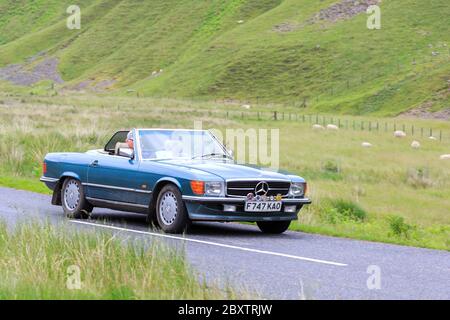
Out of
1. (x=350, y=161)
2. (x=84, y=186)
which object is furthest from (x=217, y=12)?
(x=84, y=186)

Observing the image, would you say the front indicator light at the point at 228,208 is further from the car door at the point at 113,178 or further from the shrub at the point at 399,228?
the shrub at the point at 399,228

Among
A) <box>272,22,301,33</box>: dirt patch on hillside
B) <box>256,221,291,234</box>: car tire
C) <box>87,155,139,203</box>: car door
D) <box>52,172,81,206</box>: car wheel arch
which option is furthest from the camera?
<box>272,22,301,33</box>: dirt patch on hillside

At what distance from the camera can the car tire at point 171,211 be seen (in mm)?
12875

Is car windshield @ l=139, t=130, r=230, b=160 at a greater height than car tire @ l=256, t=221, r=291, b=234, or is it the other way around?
car windshield @ l=139, t=130, r=230, b=160

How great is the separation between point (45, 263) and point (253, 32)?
106m

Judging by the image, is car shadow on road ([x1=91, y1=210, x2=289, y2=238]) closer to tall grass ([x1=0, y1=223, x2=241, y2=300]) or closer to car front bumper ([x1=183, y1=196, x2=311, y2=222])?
car front bumper ([x1=183, y1=196, x2=311, y2=222])

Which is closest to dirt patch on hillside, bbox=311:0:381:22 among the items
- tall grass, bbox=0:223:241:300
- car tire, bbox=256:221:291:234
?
car tire, bbox=256:221:291:234

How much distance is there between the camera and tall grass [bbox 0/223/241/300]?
25.2ft

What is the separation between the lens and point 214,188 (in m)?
13.0

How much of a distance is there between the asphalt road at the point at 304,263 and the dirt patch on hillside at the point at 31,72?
116 m

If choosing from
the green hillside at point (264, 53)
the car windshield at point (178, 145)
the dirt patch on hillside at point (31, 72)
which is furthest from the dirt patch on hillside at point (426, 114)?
the dirt patch on hillside at point (31, 72)

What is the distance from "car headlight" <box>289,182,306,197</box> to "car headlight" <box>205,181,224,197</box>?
1.15 meters

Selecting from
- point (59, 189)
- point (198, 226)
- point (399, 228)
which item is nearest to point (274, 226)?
point (198, 226)

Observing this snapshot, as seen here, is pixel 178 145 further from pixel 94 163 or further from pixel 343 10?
pixel 343 10
